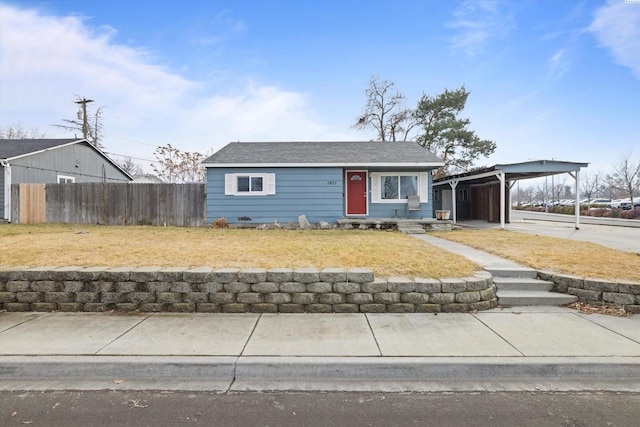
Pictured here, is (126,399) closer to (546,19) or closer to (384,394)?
(384,394)

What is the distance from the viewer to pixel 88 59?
43.4 ft

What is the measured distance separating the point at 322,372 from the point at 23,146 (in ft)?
73.9

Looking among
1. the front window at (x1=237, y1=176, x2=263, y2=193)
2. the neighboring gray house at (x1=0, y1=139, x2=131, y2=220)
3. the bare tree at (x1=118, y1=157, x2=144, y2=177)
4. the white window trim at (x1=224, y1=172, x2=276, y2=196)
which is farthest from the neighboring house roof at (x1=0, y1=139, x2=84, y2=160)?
the bare tree at (x1=118, y1=157, x2=144, y2=177)

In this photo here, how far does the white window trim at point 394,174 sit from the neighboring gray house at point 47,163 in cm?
1649

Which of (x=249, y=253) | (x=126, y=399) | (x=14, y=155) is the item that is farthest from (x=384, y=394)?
(x=14, y=155)

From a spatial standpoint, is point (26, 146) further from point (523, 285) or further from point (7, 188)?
point (523, 285)

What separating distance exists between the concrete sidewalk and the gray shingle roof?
1708 centimetres

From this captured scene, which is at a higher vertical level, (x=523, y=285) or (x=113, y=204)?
(x=113, y=204)

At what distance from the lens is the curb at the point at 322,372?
2963 mm

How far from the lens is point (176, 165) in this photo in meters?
28.7

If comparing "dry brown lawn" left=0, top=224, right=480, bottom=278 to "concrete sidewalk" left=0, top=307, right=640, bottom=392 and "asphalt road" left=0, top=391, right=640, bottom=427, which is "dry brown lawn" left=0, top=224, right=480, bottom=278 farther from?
"asphalt road" left=0, top=391, right=640, bottom=427

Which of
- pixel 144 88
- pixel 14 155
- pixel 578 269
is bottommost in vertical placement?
pixel 578 269

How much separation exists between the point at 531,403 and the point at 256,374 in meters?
2.36

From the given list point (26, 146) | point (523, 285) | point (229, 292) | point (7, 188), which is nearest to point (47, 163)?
point (26, 146)
